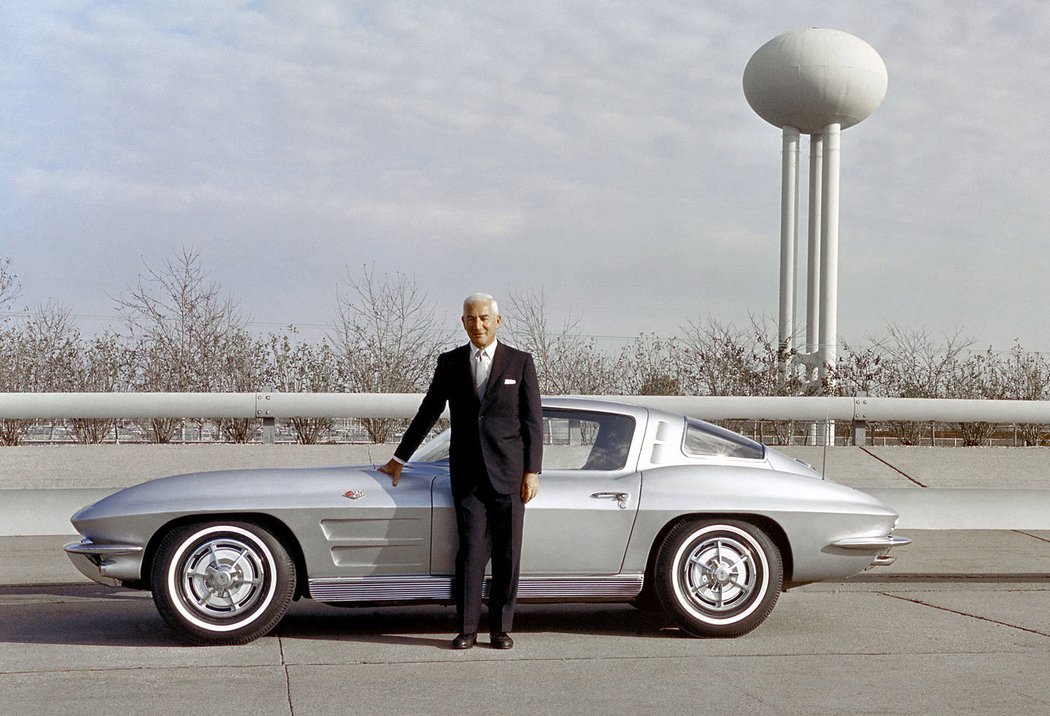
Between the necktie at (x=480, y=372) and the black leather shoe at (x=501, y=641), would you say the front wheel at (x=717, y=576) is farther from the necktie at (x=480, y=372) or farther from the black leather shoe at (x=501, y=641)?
the necktie at (x=480, y=372)

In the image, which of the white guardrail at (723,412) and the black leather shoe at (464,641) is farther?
the white guardrail at (723,412)

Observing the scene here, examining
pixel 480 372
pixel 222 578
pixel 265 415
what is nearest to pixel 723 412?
pixel 265 415

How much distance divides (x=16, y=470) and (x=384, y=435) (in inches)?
136

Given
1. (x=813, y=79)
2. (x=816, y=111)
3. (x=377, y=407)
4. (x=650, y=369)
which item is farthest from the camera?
(x=816, y=111)

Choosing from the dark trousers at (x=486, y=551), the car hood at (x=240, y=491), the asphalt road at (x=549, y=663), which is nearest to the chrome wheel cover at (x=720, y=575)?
the asphalt road at (x=549, y=663)

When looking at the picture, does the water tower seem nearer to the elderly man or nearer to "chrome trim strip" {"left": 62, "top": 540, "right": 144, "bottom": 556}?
the elderly man

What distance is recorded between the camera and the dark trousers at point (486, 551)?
5.99 metres

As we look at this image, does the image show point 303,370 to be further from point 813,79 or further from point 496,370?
point 813,79

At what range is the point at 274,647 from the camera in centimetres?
600

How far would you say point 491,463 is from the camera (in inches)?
236

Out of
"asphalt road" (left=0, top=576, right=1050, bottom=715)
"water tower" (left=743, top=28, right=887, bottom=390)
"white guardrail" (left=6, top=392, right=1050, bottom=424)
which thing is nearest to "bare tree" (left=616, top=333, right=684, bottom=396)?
"white guardrail" (left=6, top=392, right=1050, bottom=424)

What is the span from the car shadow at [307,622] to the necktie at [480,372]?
49.5 inches

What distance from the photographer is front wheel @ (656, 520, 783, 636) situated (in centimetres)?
628

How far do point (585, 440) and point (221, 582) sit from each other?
6.36 ft
